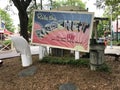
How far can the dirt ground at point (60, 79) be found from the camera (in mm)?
7312

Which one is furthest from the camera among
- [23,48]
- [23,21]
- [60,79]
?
[23,21]

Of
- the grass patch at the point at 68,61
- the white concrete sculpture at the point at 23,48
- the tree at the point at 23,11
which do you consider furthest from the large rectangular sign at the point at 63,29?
the tree at the point at 23,11

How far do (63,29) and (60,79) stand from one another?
254 centimetres

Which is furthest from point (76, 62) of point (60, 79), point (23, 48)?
point (23, 48)

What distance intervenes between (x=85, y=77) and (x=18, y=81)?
2.17 meters

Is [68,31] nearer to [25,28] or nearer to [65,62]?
[65,62]

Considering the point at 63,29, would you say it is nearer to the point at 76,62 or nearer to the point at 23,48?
the point at 76,62

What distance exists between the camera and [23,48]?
31.4ft

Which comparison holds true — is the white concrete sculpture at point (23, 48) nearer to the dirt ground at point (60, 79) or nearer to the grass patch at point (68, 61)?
the grass patch at point (68, 61)

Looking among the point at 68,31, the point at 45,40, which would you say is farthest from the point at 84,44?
the point at 45,40

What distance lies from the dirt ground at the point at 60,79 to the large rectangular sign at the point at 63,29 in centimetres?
109

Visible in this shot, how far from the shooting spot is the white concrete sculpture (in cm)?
941

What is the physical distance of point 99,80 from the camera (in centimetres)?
755

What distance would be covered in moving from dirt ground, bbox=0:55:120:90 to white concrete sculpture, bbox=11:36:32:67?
77 cm
